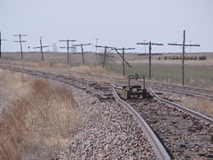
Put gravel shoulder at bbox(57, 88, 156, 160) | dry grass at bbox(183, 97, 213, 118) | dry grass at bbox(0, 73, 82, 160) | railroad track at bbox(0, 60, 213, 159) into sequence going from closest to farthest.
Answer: railroad track at bbox(0, 60, 213, 159)
gravel shoulder at bbox(57, 88, 156, 160)
dry grass at bbox(0, 73, 82, 160)
dry grass at bbox(183, 97, 213, 118)

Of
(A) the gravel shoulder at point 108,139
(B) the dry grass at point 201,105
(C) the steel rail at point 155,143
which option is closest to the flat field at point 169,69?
(B) the dry grass at point 201,105

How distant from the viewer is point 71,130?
516 inches

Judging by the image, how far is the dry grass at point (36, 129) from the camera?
11.1 metres

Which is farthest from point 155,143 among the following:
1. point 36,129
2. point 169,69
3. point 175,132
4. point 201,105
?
point 169,69

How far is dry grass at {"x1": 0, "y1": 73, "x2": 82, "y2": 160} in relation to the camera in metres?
11.1

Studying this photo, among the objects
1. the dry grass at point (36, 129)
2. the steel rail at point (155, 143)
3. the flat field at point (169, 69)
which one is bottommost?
the flat field at point (169, 69)

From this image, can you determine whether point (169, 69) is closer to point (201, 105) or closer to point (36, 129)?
point (201, 105)

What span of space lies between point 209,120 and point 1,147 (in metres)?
5.89

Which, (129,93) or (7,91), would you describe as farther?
(7,91)

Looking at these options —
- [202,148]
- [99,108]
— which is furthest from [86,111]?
[202,148]

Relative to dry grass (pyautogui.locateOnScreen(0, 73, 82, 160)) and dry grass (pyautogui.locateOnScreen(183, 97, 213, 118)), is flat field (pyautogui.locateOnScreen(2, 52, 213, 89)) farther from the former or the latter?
dry grass (pyautogui.locateOnScreen(0, 73, 82, 160))

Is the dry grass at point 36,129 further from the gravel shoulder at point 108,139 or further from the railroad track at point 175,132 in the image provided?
the railroad track at point 175,132

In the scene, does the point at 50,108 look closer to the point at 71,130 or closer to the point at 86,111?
the point at 86,111

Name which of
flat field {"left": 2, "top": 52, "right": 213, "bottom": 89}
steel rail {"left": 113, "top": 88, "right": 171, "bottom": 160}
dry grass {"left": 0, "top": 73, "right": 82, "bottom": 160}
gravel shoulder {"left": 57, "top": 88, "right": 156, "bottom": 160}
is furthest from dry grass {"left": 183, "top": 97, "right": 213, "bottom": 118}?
flat field {"left": 2, "top": 52, "right": 213, "bottom": 89}
